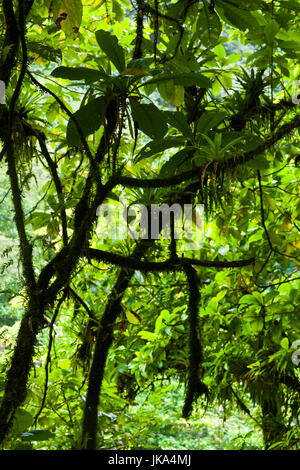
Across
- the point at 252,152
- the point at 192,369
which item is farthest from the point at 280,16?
the point at 192,369

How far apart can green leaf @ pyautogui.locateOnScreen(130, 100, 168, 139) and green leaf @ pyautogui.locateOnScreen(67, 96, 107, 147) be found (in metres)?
0.05

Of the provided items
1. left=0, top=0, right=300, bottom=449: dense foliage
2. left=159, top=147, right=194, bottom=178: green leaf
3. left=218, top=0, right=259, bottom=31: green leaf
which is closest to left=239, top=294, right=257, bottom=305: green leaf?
left=0, top=0, right=300, bottom=449: dense foliage

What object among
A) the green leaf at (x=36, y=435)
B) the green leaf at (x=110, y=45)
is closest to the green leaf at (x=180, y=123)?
the green leaf at (x=110, y=45)

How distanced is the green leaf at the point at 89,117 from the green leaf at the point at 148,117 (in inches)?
1.8

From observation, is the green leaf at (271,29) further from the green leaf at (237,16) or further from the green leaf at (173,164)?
the green leaf at (173,164)

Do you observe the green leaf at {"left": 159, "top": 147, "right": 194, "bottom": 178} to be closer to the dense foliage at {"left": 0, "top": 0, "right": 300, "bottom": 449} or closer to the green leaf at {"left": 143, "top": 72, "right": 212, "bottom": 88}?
the dense foliage at {"left": 0, "top": 0, "right": 300, "bottom": 449}

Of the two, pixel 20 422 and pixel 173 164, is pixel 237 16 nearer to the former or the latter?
pixel 173 164

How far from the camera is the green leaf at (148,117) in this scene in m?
0.65

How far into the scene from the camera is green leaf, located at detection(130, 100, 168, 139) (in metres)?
0.65

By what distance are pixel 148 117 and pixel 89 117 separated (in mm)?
84

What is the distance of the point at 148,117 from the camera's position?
25.6 inches

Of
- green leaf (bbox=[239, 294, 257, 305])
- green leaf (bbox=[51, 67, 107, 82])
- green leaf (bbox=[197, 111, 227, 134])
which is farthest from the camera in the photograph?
green leaf (bbox=[239, 294, 257, 305])
